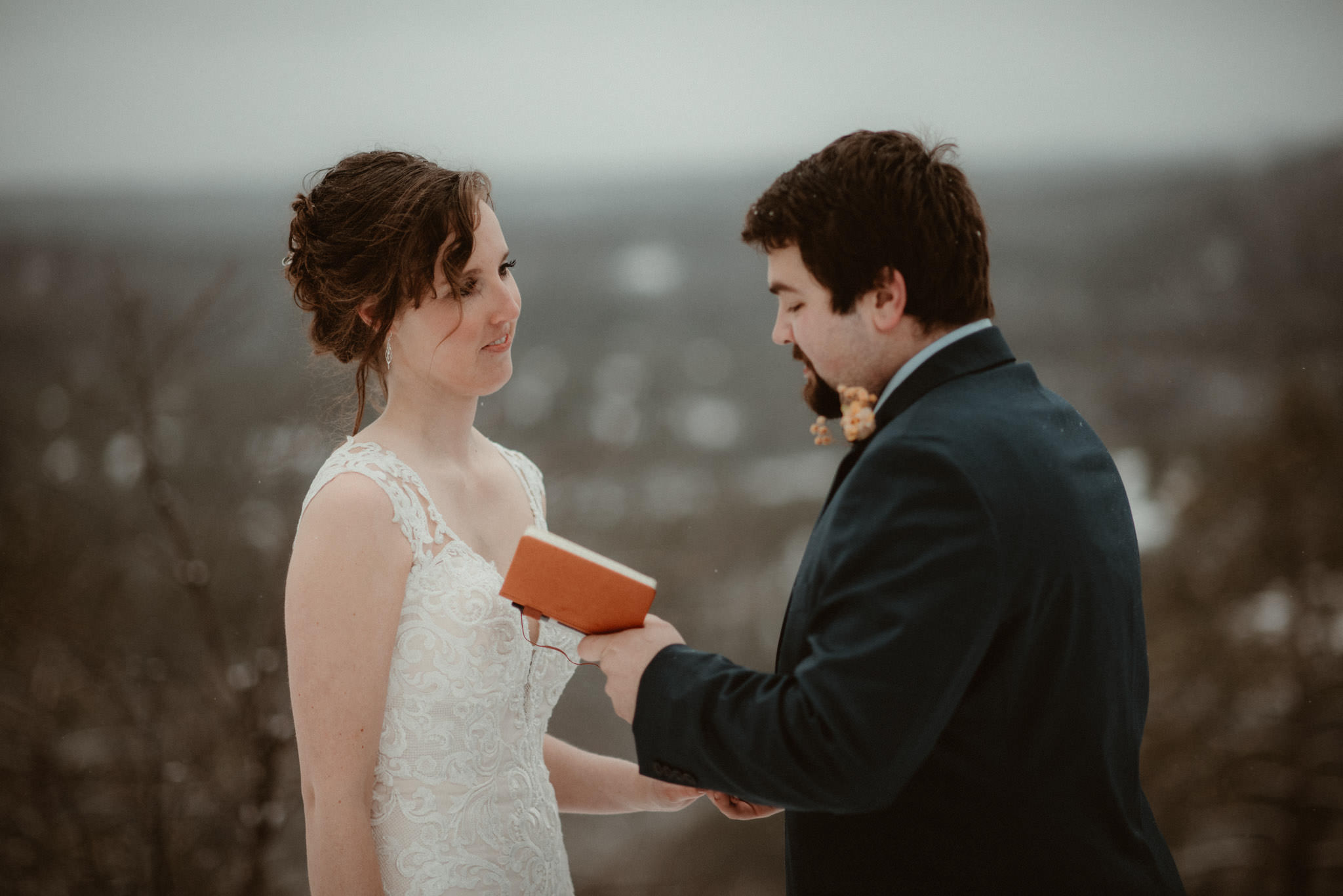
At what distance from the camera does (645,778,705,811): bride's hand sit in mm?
1639

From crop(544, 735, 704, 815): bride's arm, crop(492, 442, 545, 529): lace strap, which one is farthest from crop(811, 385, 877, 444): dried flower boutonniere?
crop(544, 735, 704, 815): bride's arm

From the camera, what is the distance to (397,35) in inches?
88.1

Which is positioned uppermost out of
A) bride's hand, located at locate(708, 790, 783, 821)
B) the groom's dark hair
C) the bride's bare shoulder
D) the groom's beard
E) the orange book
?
the groom's dark hair

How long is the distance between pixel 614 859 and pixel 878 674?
64.4 inches

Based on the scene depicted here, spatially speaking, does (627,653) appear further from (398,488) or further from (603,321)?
(603,321)

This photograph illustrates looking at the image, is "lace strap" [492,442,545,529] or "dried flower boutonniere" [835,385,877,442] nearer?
"dried flower boutonniere" [835,385,877,442]

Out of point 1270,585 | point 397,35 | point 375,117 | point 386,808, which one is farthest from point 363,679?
point 1270,585

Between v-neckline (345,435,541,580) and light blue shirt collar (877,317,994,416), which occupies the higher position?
light blue shirt collar (877,317,994,416)

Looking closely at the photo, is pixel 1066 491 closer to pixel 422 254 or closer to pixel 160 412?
pixel 422 254

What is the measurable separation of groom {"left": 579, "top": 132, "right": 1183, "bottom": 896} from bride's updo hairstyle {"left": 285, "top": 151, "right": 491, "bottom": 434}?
0.50m

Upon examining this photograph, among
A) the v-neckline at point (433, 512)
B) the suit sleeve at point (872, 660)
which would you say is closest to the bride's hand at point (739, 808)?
the suit sleeve at point (872, 660)

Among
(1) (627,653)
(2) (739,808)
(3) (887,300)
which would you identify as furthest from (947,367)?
(2) (739,808)

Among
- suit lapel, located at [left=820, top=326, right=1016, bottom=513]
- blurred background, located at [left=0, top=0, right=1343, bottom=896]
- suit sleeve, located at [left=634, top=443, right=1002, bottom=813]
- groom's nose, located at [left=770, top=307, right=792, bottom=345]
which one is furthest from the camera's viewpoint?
blurred background, located at [left=0, top=0, right=1343, bottom=896]

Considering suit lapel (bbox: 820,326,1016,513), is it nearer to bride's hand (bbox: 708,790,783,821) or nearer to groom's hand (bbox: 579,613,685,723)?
groom's hand (bbox: 579,613,685,723)
